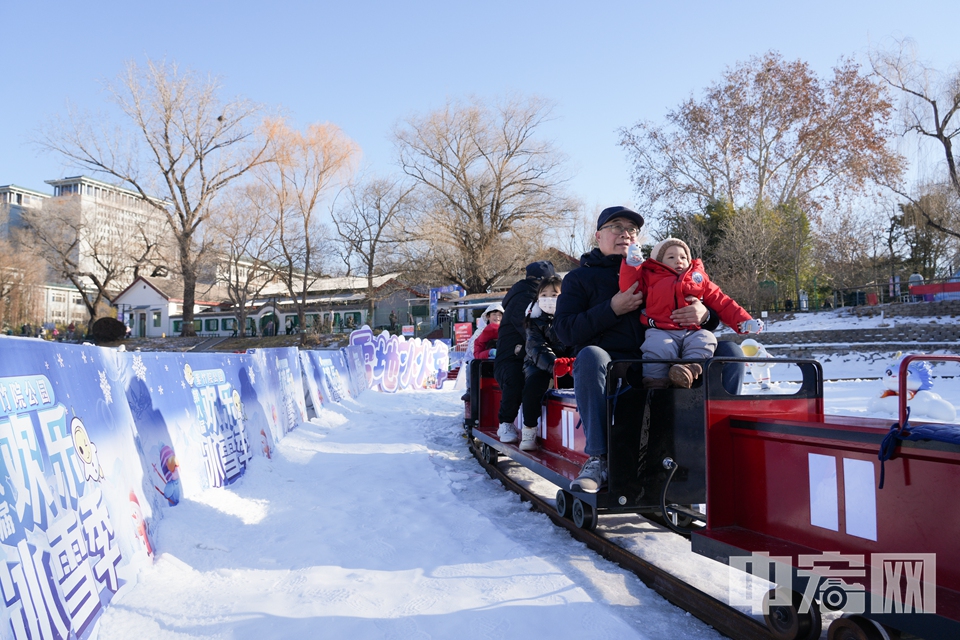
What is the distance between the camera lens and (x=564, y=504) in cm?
464

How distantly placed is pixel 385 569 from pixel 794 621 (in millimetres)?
Result: 2265

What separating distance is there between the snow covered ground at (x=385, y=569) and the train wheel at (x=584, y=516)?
16 cm

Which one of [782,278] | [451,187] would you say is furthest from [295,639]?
[451,187]

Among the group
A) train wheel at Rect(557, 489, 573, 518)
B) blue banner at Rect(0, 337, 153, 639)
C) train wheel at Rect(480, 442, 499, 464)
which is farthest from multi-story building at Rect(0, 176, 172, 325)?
train wheel at Rect(557, 489, 573, 518)

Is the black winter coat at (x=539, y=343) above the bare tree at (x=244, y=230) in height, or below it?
below

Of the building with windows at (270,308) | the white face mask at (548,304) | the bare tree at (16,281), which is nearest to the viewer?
the white face mask at (548,304)

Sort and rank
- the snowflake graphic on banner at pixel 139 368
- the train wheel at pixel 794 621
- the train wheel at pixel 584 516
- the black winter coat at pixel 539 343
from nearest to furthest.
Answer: the train wheel at pixel 794 621 → the train wheel at pixel 584 516 → the snowflake graphic on banner at pixel 139 368 → the black winter coat at pixel 539 343

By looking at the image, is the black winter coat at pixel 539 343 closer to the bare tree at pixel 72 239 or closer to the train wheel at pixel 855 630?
the train wheel at pixel 855 630

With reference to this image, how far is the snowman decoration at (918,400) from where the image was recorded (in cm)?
793

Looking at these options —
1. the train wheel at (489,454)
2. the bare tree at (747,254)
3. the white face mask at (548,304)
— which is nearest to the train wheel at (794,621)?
the white face mask at (548,304)

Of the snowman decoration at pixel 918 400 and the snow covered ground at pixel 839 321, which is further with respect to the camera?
the snow covered ground at pixel 839 321

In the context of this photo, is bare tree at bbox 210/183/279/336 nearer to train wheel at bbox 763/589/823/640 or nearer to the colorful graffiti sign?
the colorful graffiti sign

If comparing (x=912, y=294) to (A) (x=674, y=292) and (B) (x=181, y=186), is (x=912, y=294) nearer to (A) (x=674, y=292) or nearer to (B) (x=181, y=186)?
(A) (x=674, y=292)

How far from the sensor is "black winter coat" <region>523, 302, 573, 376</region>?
214 inches
